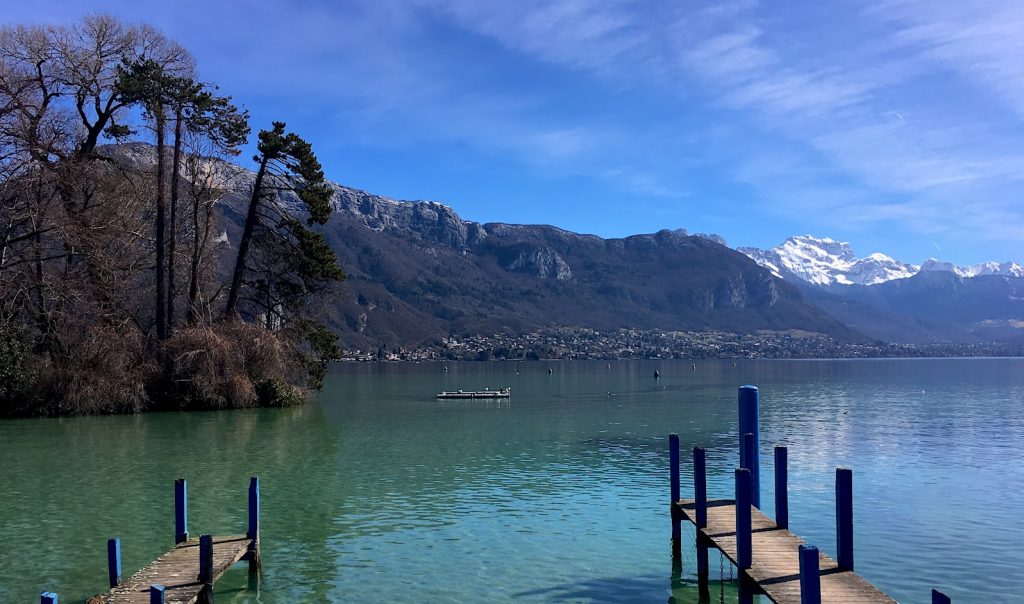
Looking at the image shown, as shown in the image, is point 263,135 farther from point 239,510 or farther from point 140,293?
point 239,510

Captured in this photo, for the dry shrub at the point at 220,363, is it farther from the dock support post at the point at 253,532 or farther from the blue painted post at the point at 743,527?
the blue painted post at the point at 743,527

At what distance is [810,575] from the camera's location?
35.1ft

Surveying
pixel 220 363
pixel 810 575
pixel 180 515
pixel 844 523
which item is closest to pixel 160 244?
pixel 220 363

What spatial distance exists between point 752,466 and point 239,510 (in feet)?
42.7

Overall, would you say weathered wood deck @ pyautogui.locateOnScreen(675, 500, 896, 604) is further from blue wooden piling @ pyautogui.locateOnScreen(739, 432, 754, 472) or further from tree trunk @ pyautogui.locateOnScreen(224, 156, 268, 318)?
tree trunk @ pyautogui.locateOnScreen(224, 156, 268, 318)

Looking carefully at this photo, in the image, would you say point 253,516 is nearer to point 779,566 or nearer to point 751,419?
point 779,566

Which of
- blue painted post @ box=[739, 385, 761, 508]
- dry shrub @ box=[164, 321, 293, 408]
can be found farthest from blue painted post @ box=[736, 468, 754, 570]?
dry shrub @ box=[164, 321, 293, 408]

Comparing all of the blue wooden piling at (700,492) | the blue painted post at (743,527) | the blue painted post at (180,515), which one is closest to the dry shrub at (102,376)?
the blue painted post at (180,515)

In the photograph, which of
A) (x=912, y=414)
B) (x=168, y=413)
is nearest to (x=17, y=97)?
(x=168, y=413)

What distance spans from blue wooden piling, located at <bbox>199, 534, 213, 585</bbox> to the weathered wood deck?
8.37m

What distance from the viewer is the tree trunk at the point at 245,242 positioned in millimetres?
55844

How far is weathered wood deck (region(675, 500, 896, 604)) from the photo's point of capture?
1175 centimetres

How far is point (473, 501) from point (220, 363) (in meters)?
33.9

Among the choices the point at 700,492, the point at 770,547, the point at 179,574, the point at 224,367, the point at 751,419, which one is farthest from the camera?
the point at 224,367
